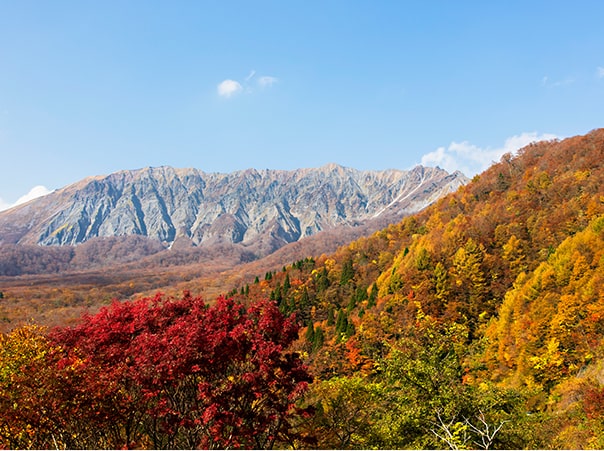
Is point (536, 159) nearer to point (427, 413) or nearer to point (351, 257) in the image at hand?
point (351, 257)

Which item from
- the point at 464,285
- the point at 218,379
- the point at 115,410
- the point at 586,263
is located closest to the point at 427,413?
the point at 218,379

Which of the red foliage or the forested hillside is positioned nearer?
the red foliage

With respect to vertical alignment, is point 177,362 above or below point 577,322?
above

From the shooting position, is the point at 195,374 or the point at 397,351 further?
the point at 397,351

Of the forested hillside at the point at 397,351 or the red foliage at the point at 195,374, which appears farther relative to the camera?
the forested hillside at the point at 397,351

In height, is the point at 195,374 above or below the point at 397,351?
above

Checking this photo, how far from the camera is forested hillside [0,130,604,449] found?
1090 cm

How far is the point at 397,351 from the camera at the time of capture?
15531mm

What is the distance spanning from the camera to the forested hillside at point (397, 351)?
10898mm

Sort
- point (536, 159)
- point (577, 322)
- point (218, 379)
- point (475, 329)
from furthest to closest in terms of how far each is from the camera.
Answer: point (536, 159) → point (475, 329) → point (577, 322) → point (218, 379)

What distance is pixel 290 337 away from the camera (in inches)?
495

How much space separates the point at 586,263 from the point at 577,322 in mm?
9208

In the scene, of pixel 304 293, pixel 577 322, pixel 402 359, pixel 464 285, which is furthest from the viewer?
pixel 304 293

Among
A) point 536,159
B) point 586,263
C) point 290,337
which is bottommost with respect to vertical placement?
point 586,263
